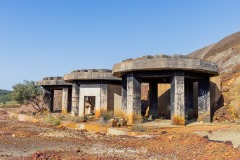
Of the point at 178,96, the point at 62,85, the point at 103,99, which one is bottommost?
the point at 103,99

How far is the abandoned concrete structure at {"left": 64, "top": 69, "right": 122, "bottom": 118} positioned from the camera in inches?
867

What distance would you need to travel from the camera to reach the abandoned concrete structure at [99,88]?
2202cm

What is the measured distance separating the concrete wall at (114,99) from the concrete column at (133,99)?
586cm

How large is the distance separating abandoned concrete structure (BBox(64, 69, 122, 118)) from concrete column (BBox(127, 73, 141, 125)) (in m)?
5.30

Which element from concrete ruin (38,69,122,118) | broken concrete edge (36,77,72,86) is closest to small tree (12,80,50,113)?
broken concrete edge (36,77,72,86)

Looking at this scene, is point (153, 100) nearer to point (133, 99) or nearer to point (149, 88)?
point (149, 88)

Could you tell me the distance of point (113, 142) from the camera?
1100 cm

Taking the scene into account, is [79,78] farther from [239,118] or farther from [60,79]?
[239,118]

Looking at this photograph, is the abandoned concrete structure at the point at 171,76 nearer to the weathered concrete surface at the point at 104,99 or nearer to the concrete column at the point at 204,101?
the concrete column at the point at 204,101

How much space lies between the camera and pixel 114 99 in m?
23.0

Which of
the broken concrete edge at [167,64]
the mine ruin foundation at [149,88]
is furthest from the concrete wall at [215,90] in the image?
the broken concrete edge at [167,64]

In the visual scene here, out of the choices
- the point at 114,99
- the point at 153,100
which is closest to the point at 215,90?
the point at 153,100

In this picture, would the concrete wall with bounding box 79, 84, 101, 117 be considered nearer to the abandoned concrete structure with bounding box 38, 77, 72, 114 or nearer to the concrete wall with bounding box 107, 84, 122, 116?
the concrete wall with bounding box 107, 84, 122, 116

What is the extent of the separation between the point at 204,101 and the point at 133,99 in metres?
5.02
